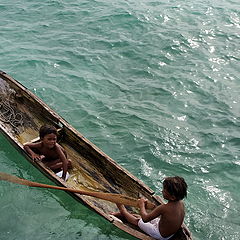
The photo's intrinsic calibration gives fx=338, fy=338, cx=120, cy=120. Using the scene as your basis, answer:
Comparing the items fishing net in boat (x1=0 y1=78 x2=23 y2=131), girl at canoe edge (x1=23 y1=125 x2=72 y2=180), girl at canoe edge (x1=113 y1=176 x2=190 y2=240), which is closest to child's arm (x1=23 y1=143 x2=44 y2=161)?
girl at canoe edge (x1=23 y1=125 x2=72 y2=180)

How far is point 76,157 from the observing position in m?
6.67

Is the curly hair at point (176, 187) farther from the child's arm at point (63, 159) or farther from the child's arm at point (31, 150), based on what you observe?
the child's arm at point (31, 150)

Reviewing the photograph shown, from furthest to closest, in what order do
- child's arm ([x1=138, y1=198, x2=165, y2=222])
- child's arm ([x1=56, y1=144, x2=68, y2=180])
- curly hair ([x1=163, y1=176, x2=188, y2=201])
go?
child's arm ([x1=56, y1=144, x2=68, y2=180]) < child's arm ([x1=138, y1=198, x2=165, y2=222]) < curly hair ([x1=163, y1=176, x2=188, y2=201])

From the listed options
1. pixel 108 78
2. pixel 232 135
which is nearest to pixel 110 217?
pixel 232 135

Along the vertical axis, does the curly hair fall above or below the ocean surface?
above

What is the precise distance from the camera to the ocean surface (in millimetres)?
5953

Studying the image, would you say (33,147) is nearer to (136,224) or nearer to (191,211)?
(136,224)

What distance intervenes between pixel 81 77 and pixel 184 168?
15.3 ft

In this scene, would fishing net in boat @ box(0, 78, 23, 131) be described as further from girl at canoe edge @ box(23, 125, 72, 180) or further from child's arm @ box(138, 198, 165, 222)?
child's arm @ box(138, 198, 165, 222)

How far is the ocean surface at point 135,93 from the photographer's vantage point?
5953 mm

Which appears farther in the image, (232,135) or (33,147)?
(232,135)

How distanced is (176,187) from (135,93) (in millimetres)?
5440

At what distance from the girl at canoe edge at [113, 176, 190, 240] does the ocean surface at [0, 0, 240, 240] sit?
499 mm

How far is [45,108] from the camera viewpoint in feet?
24.0
